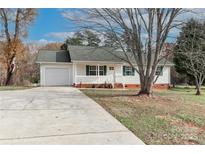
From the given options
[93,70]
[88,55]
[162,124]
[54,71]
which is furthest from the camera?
[88,55]

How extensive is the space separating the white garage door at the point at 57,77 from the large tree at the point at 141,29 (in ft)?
31.2

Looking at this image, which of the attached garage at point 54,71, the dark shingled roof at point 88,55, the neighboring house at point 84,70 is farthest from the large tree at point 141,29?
the attached garage at point 54,71

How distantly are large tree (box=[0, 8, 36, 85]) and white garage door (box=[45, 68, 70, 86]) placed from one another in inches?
179

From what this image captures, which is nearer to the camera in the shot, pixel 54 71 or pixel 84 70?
pixel 54 71

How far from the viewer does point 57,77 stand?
2212cm

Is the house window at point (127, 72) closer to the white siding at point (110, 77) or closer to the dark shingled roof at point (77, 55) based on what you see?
the white siding at point (110, 77)

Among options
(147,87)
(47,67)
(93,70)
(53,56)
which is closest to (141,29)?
(147,87)

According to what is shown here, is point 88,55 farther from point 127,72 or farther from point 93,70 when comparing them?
point 127,72

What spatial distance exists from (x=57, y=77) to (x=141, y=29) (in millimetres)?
10949
